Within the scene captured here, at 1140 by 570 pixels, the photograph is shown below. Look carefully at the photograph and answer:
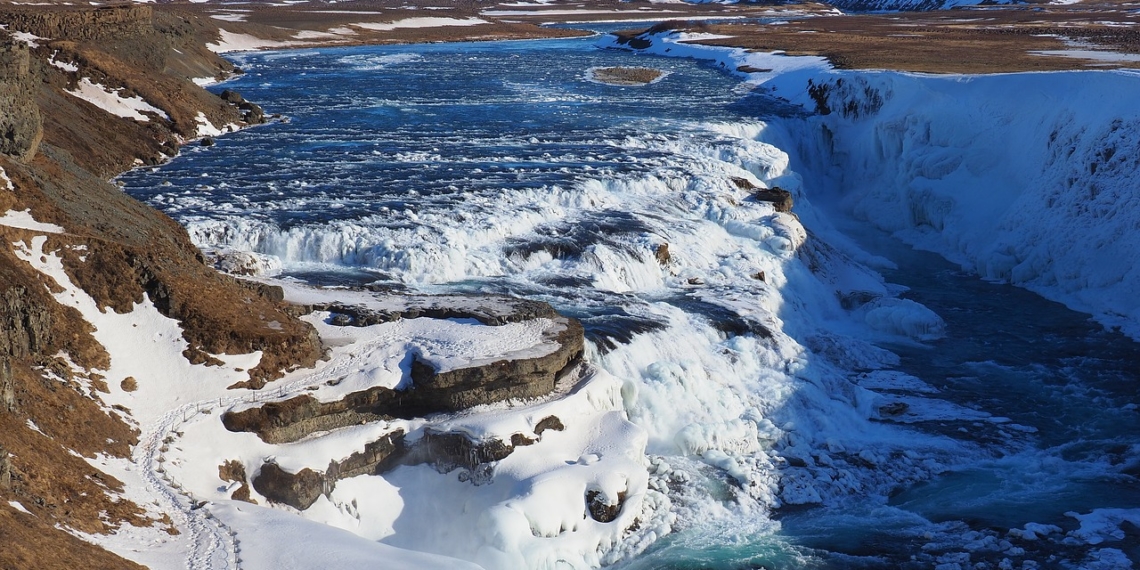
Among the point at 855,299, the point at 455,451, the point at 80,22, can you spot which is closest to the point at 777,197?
the point at 855,299

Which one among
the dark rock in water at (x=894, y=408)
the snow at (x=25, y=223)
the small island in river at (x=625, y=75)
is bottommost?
the dark rock in water at (x=894, y=408)

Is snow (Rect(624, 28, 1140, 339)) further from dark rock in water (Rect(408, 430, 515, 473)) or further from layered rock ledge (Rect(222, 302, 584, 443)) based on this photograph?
dark rock in water (Rect(408, 430, 515, 473))

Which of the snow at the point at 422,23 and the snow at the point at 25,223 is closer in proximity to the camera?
the snow at the point at 25,223

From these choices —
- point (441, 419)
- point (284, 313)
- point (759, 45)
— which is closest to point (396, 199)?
point (284, 313)

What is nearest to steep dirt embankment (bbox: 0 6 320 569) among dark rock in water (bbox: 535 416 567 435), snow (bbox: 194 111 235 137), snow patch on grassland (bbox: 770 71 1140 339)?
dark rock in water (bbox: 535 416 567 435)

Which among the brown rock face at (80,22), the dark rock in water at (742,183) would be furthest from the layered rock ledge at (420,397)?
the brown rock face at (80,22)

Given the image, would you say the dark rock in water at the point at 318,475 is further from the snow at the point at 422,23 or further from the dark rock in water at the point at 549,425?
the snow at the point at 422,23
